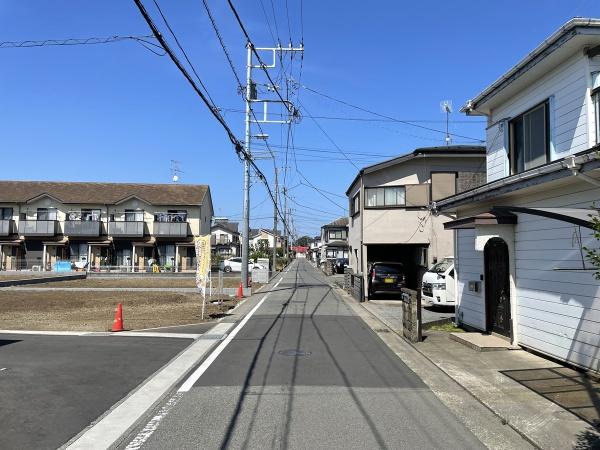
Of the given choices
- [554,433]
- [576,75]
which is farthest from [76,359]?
[576,75]

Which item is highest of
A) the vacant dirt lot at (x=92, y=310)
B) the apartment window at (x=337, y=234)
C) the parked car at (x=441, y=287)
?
the apartment window at (x=337, y=234)

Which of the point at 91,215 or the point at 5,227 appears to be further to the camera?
the point at 91,215

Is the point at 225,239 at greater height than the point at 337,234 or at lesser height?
lesser

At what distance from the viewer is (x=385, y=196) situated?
25.4 meters

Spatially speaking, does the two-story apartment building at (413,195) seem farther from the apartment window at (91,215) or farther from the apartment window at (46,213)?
the apartment window at (46,213)

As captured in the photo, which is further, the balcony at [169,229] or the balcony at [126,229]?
the balcony at [169,229]

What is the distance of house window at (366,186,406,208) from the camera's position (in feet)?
82.8

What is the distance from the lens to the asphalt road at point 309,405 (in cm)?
536

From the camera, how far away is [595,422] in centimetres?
582

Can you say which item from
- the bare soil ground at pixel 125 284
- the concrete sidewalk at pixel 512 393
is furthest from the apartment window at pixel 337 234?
the concrete sidewalk at pixel 512 393

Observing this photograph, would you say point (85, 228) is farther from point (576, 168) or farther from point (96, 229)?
point (576, 168)

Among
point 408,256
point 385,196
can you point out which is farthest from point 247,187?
point 408,256

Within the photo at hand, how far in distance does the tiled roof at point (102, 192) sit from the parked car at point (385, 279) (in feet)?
105

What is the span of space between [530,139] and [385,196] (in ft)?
47.4
